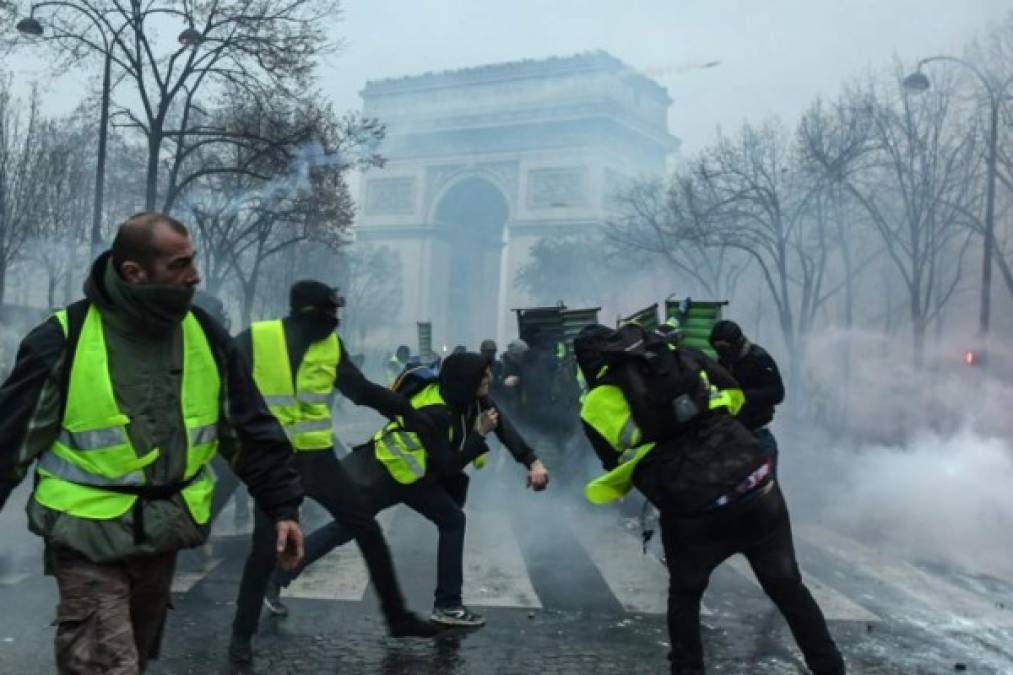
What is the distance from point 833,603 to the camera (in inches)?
239

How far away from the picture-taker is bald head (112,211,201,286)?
8.87ft

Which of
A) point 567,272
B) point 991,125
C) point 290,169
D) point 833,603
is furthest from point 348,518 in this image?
point 567,272

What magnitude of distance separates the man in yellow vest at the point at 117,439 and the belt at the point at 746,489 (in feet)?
6.06

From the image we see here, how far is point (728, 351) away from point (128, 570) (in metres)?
4.40

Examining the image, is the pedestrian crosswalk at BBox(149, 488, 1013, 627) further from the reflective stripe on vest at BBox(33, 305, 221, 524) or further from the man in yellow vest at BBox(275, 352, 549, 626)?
the reflective stripe on vest at BBox(33, 305, 221, 524)

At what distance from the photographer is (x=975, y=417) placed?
2105 cm

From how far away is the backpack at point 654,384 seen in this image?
3816 mm

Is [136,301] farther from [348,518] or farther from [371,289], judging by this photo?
[371,289]

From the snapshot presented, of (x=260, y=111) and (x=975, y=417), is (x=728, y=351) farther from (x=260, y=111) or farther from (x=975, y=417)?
(x=975, y=417)

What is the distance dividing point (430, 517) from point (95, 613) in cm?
290

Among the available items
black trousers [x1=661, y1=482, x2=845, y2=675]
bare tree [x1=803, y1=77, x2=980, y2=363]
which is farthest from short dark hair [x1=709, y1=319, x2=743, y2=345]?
bare tree [x1=803, y1=77, x2=980, y2=363]

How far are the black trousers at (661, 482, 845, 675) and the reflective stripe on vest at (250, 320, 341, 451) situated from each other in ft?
5.62

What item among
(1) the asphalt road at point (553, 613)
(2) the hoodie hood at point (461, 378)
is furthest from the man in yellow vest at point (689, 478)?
(2) the hoodie hood at point (461, 378)

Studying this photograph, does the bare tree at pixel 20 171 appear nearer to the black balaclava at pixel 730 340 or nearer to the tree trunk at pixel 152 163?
the tree trunk at pixel 152 163
